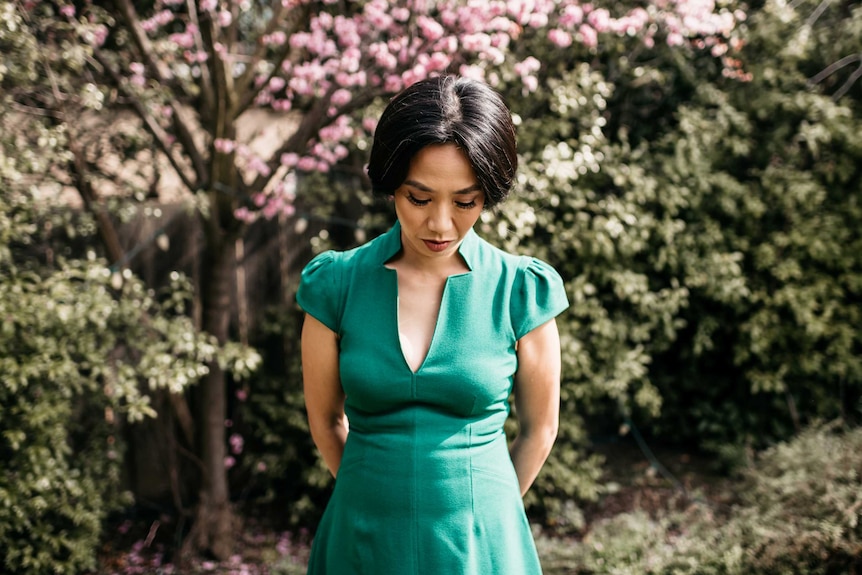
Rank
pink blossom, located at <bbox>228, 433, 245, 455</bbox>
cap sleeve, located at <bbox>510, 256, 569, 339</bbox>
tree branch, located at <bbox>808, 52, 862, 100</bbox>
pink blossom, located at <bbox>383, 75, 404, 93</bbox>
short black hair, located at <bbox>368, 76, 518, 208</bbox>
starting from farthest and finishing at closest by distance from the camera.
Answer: tree branch, located at <bbox>808, 52, 862, 100</bbox>, pink blossom, located at <bbox>228, 433, 245, 455</bbox>, pink blossom, located at <bbox>383, 75, 404, 93</bbox>, cap sleeve, located at <bbox>510, 256, 569, 339</bbox>, short black hair, located at <bbox>368, 76, 518, 208</bbox>

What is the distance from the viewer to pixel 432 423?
4.96 feet

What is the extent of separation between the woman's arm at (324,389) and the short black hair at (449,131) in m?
0.35

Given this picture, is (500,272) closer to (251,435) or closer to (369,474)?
(369,474)

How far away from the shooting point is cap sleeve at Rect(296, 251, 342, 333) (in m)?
1.58

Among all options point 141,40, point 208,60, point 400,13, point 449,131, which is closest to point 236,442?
point 208,60

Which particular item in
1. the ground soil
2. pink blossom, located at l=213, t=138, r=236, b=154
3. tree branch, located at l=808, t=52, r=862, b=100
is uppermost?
tree branch, located at l=808, t=52, r=862, b=100

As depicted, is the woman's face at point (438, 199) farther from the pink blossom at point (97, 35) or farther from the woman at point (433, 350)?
the pink blossom at point (97, 35)

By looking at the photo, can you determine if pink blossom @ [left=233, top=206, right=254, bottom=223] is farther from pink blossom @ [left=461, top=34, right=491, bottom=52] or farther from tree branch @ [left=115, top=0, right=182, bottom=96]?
pink blossom @ [left=461, top=34, right=491, bottom=52]

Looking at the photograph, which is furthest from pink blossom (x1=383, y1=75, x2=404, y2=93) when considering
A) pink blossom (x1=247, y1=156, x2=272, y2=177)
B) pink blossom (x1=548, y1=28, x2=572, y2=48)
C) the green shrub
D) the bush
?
the bush

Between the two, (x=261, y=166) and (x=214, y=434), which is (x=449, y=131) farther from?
(x=214, y=434)

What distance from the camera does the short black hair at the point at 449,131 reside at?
141cm

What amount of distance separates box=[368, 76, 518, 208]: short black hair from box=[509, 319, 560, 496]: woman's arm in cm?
32

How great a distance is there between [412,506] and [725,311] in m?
3.60

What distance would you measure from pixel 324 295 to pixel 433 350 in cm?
27
